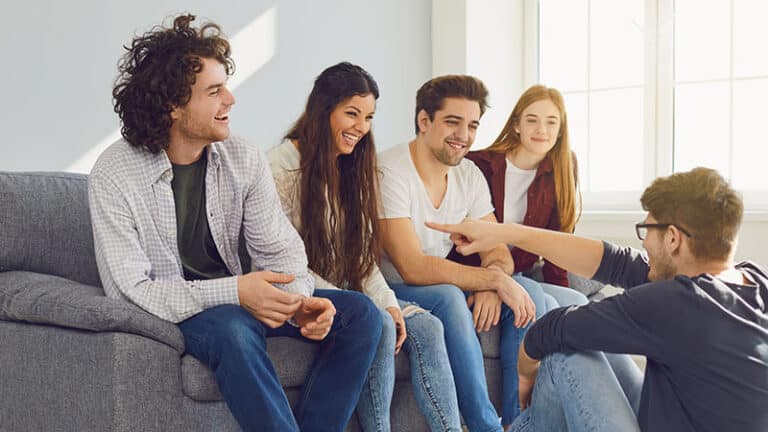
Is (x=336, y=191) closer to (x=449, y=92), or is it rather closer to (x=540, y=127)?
(x=449, y=92)

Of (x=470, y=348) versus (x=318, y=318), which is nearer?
(x=318, y=318)

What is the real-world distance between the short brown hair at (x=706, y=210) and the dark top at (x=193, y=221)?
1163 millimetres

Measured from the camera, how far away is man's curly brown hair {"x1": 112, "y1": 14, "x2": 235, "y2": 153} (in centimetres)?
225

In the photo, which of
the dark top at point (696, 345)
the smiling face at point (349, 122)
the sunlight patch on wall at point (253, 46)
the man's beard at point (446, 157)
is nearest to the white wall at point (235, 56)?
the sunlight patch on wall at point (253, 46)

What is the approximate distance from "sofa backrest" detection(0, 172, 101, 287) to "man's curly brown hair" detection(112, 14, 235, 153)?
12.1 inches

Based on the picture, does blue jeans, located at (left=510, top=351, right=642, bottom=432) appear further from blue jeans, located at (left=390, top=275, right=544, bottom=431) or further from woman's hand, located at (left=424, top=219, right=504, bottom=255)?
woman's hand, located at (left=424, top=219, right=504, bottom=255)

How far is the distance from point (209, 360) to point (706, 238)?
1087 mm

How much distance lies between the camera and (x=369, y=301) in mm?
2301

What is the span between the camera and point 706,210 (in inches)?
68.7

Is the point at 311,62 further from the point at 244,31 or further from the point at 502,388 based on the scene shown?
the point at 502,388

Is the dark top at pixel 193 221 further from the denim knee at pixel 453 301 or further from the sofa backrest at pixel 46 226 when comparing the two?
the denim knee at pixel 453 301

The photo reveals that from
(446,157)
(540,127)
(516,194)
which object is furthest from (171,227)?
(540,127)

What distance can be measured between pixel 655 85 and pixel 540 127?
1.57 metres

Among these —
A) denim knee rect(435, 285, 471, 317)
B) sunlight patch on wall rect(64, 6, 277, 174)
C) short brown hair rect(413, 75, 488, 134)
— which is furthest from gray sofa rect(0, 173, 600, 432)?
sunlight patch on wall rect(64, 6, 277, 174)
